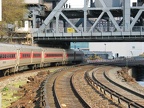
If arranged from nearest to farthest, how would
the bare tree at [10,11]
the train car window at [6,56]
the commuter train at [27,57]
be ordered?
the train car window at [6,56], the commuter train at [27,57], the bare tree at [10,11]

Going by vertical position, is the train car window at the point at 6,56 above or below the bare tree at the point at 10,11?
below

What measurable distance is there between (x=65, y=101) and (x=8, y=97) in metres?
4.62

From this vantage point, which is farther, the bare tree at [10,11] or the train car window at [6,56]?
the bare tree at [10,11]

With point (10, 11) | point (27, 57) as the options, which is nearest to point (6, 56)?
point (27, 57)

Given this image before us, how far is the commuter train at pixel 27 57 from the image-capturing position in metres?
35.9

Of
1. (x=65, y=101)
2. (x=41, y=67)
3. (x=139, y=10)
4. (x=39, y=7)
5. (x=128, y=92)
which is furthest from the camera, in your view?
(x=39, y=7)

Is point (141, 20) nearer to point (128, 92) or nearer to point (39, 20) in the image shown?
point (39, 20)

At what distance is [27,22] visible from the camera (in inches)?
3066

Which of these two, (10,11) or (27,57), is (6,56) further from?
(10,11)

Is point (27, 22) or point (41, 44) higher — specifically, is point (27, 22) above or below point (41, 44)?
above

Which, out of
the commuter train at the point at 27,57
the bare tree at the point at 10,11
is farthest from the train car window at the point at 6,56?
the bare tree at the point at 10,11

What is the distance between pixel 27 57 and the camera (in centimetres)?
4559

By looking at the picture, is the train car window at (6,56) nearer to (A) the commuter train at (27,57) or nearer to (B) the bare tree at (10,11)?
(A) the commuter train at (27,57)

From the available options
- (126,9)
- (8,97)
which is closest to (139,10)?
(126,9)
